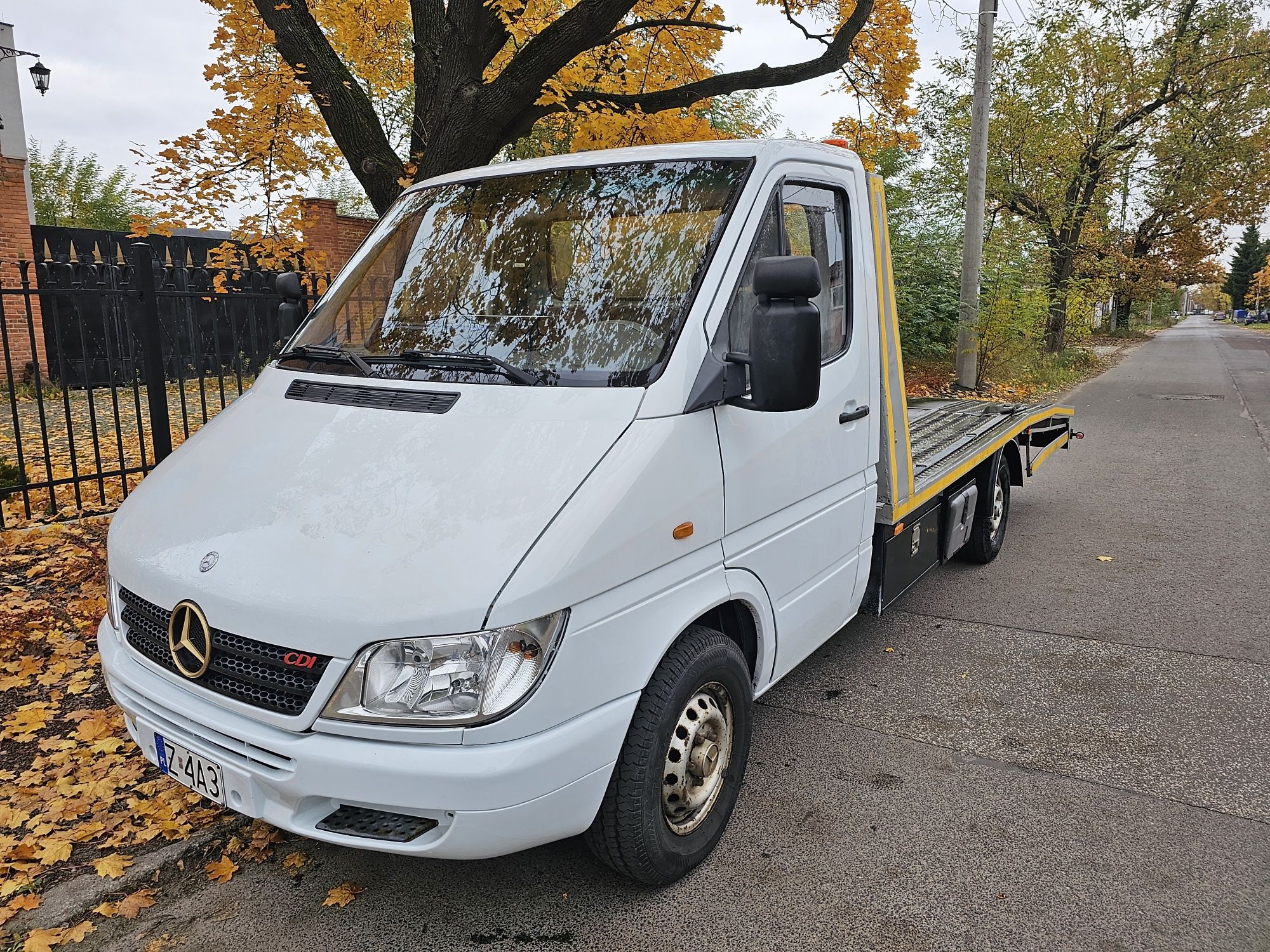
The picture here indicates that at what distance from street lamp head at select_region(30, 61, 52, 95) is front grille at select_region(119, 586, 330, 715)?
20963mm

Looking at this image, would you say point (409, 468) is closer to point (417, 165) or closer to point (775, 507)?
point (775, 507)

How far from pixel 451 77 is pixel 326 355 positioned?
4.61 meters

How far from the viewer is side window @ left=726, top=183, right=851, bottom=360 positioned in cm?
300

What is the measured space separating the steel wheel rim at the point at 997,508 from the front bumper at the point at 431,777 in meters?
4.50

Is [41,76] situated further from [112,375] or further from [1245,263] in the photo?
[1245,263]

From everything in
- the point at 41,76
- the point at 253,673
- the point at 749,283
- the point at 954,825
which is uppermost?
the point at 41,76

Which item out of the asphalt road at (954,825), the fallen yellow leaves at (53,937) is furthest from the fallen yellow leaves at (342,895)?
the fallen yellow leaves at (53,937)

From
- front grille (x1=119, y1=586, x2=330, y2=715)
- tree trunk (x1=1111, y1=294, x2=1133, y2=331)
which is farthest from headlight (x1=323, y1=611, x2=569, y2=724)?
tree trunk (x1=1111, y1=294, x2=1133, y2=331)

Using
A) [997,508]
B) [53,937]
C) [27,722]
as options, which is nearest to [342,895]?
[53,937]

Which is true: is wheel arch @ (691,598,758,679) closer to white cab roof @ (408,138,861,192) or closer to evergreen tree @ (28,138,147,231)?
white cab roof @ (408,138,861,192)

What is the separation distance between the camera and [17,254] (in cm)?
1359

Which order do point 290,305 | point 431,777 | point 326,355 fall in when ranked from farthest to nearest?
point 290,305
point 326,355
point 431,777

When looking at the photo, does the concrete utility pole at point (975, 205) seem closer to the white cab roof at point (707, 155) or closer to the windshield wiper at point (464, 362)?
the white cab roof at point (707, 155)

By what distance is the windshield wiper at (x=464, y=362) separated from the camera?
9.30 feet
